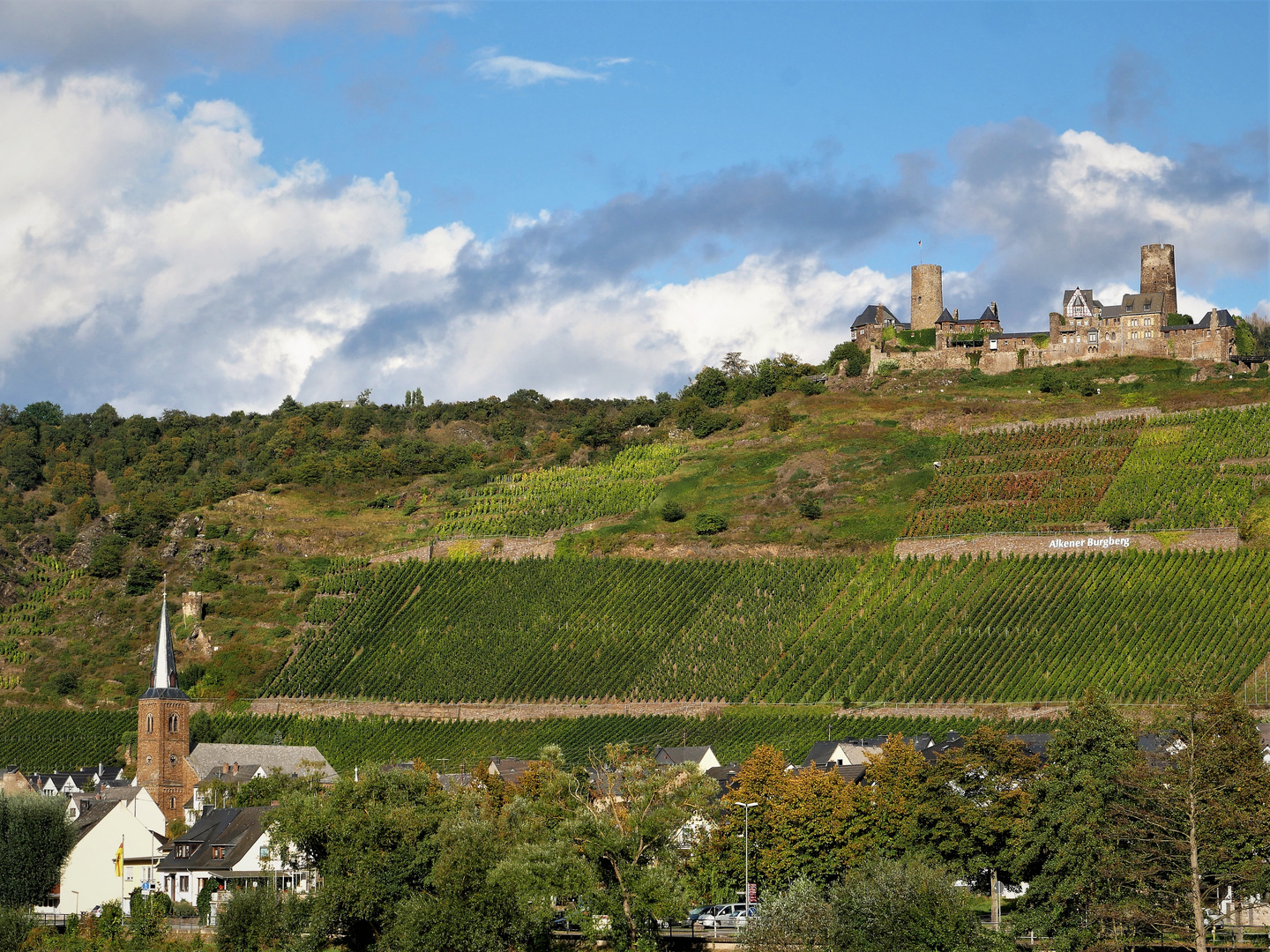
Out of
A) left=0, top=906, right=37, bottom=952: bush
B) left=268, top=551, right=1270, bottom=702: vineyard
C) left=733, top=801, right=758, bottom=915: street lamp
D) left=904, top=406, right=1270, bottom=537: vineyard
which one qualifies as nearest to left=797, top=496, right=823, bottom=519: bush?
left=904, top=406, right=1270, bottom=537: vineyard

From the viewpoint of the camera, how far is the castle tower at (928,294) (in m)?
144

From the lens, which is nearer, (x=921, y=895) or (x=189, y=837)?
(x=921, y=895)

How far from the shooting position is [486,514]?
129 metres

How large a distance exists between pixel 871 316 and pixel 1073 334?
2089 centimetres

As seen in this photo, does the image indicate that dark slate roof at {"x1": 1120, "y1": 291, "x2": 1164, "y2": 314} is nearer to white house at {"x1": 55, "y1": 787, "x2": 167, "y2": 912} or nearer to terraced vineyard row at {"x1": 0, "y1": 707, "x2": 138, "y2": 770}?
terraced vineyard row at {"x1": 0, "y1": 707, "x2": 138, "y2": 770}

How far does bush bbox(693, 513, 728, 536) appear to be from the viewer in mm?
114250

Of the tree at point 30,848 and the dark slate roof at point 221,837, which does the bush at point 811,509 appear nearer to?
the dark slate roof at point 221,837

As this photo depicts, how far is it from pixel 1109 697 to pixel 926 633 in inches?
595

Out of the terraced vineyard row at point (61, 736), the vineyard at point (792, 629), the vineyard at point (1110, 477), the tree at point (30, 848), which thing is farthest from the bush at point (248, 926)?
the vineyard at point (1110, 477)

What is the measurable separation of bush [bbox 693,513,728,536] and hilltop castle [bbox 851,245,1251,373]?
107ft

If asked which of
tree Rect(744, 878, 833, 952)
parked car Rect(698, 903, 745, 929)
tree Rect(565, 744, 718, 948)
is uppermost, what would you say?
tree Rect(565, 744, 718, 948)

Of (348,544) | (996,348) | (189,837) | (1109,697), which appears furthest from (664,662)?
(996,348)

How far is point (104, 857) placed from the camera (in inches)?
2685

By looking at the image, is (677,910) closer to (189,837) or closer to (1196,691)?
(1196,691)
